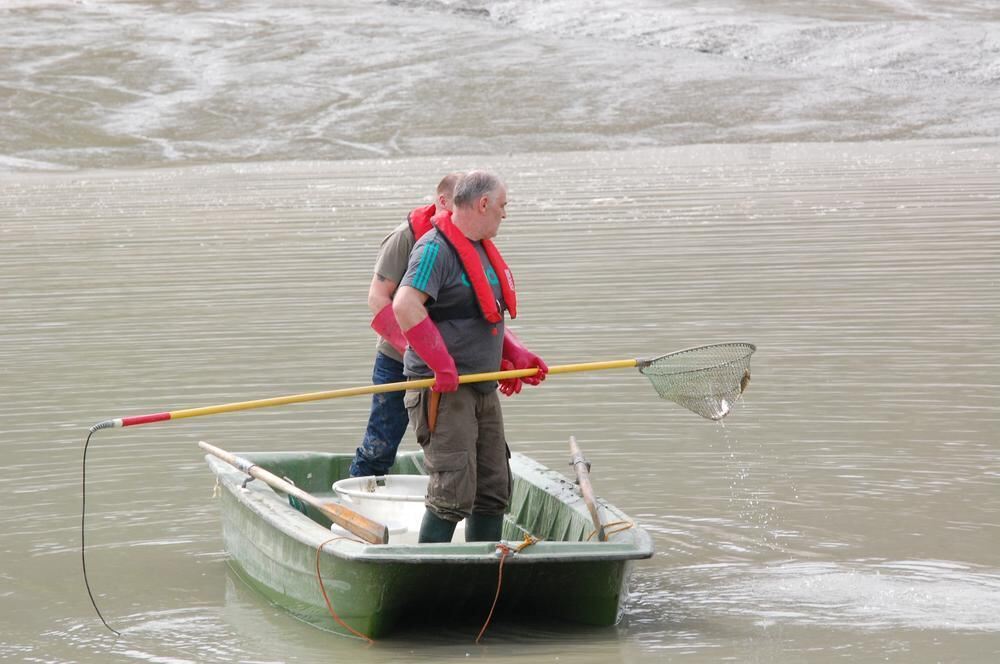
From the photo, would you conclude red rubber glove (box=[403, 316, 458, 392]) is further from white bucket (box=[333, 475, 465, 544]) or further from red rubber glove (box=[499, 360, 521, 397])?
white bucket (box=[333, 475, 465, 544])

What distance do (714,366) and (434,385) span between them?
1333 mm

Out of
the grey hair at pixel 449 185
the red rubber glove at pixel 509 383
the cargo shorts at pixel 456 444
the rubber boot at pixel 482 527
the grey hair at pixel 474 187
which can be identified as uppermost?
the grey hair at pixel 474 187

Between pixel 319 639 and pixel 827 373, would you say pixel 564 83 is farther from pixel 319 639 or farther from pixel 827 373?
pixel 319 639

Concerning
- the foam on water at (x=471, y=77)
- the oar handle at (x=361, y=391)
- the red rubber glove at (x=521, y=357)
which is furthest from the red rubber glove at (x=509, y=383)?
the foam on water at (x=471, y=77)

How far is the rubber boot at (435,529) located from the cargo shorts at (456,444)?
0.03 m

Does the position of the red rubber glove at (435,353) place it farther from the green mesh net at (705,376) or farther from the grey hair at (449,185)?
the green mesh net at (705,376)

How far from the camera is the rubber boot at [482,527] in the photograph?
6.34m

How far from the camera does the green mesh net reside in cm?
673

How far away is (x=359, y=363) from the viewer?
1151cm

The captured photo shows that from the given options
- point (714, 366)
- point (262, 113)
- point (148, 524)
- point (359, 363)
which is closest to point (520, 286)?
point (359, 363)

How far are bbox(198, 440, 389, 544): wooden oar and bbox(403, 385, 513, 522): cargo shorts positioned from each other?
0.22 m

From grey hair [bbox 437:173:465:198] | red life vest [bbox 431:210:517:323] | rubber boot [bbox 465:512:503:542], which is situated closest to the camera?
red life vest [bbox 431:210:517:323]

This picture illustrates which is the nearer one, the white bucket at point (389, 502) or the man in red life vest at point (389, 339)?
the man in red life vest at point (389, 339)

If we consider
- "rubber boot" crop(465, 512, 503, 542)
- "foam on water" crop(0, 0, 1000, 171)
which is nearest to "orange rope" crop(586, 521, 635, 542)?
"rubber boot" crop(465, 512, 503, 542)
